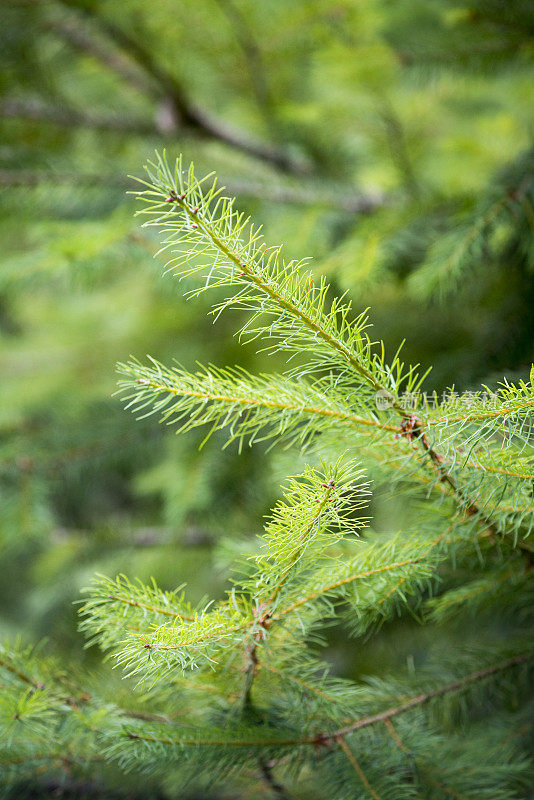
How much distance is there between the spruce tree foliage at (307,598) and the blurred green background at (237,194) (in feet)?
0.77

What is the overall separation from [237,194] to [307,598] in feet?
4.00

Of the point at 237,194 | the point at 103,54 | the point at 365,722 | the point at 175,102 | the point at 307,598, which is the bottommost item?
the point at 365,722

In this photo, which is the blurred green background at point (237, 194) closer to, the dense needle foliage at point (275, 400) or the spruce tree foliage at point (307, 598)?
the dense needle foliage at point (275, 400)

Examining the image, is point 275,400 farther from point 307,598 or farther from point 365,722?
point 365,722

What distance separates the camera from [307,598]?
2.07 ft

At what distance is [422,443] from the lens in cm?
57

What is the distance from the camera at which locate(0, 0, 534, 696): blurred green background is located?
127cm

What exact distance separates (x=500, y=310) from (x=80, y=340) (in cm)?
195

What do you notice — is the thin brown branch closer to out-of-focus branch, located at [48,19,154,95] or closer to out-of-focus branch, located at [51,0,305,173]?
out-of-focus branch, located at [51,0,305,173]

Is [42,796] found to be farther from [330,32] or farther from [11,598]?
[11,598]

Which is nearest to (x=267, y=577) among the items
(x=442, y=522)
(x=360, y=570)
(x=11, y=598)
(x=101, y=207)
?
(x=360, y=570)

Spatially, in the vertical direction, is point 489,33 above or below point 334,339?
above

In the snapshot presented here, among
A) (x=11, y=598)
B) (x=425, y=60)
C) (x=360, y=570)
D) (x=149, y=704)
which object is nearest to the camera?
(x=360, y=570)

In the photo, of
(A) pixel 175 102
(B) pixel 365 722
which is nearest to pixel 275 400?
(B) pixel 365 722
